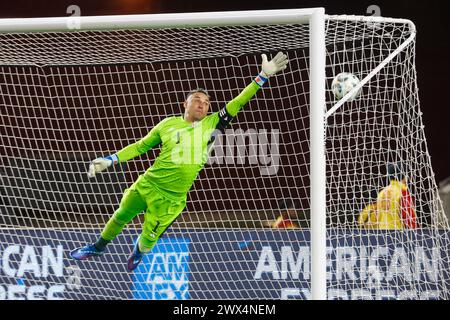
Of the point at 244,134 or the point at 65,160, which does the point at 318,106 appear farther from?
the point at 65,160

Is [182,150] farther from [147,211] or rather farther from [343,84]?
[343,84]

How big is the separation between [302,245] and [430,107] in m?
3.11

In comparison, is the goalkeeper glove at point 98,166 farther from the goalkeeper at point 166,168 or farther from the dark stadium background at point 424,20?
the dark stadium background at point 424,20

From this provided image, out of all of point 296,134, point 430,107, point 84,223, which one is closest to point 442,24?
point 430,107

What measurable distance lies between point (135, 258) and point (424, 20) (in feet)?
12.5

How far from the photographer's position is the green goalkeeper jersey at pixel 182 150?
5.54 m

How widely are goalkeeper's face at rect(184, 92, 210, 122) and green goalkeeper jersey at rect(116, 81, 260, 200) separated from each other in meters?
0.03

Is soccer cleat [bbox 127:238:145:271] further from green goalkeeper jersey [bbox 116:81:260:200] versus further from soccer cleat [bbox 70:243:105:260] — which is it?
green goalkeeper jersey [bbox 116:81:260:200]

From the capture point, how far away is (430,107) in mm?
8258

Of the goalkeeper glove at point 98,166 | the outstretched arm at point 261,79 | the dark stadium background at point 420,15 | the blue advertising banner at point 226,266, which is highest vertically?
the dark stadium background at point 420,15

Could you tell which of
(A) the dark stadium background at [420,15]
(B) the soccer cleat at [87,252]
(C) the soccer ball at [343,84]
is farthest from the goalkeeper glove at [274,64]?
(A) the dark stadium background at [420,15]

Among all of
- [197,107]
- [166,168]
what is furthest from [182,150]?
[197,107]

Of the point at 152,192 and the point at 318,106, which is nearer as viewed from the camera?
the point at 318,106

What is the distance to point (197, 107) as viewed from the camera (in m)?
5.60
